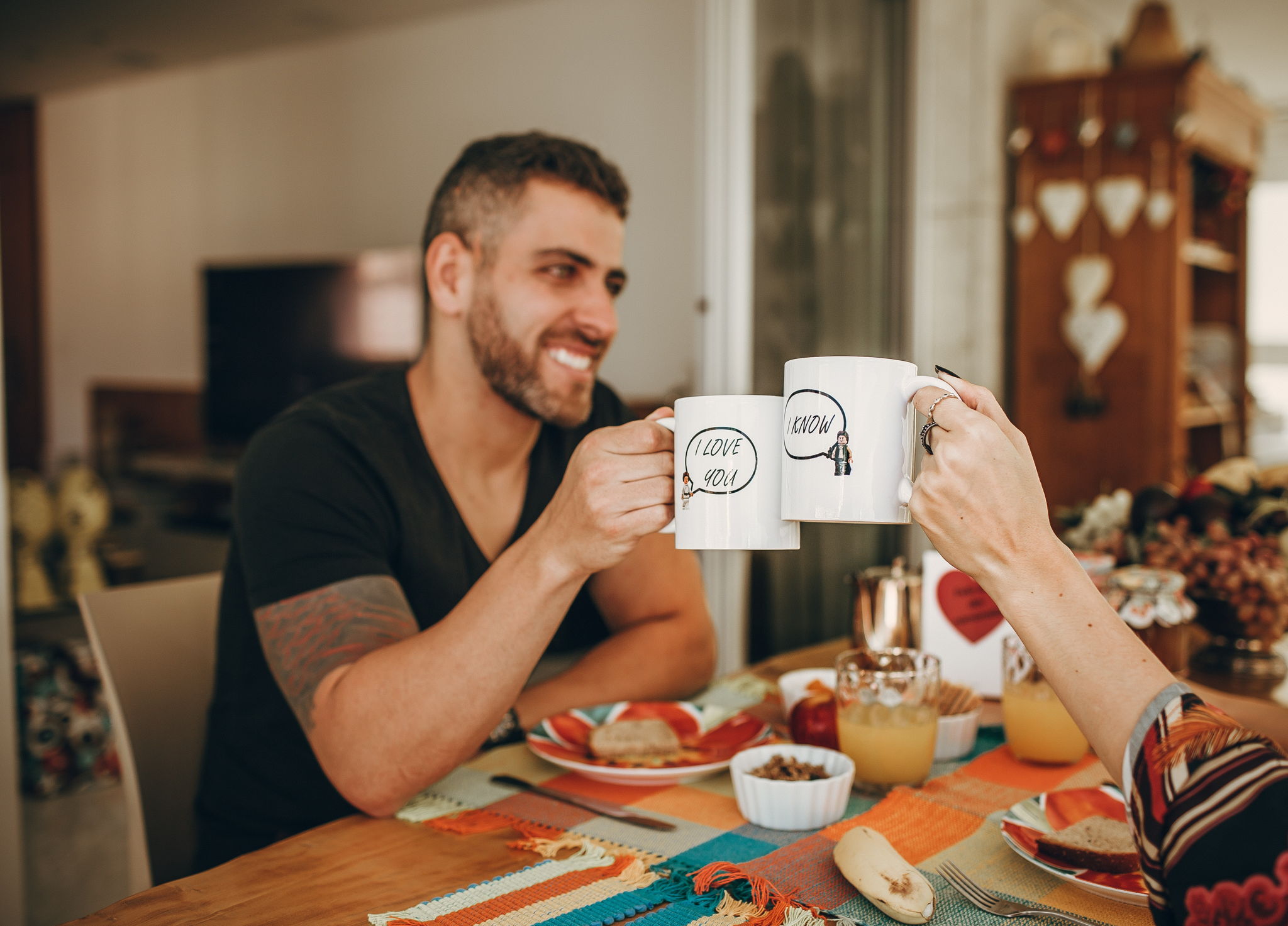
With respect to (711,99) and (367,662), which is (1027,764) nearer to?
(367,662)

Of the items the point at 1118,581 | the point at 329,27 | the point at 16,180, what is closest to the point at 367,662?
the point at 1118,581

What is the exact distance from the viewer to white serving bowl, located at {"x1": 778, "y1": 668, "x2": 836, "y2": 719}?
107 centimetres

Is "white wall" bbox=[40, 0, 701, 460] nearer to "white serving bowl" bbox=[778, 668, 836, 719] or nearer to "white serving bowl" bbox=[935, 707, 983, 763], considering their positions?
"white serving bowl" bbox=[778, 668, 836, 719]

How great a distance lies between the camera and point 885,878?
26.6 inches

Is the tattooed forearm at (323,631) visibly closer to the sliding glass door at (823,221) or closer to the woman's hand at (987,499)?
the woman's hand at (987,499)

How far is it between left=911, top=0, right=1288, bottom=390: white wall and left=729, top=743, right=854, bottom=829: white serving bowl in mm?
2775

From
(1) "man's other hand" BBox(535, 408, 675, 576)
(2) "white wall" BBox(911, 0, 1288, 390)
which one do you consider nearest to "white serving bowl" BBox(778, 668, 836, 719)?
(1) "man's other hand" BBox(535, 408, 675, 576)

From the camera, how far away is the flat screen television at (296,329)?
4117mm

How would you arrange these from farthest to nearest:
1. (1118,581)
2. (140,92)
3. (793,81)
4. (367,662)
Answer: (140,92) → (793,81) → (1118,581) → (367,662)

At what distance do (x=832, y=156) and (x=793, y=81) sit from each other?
32cm

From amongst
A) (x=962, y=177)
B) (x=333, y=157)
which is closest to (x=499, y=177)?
(x=962, y=177)

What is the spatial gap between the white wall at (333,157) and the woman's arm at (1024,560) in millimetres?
1992

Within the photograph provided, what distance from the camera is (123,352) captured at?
5473 mm

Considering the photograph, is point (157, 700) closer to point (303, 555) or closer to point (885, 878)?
point (303, 555)
